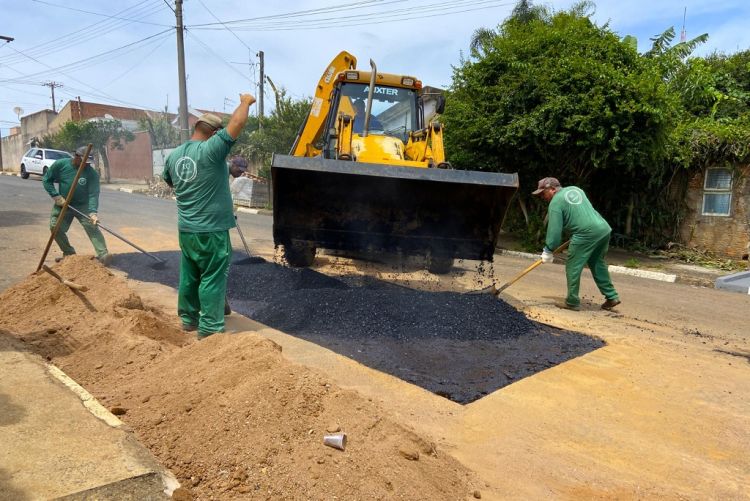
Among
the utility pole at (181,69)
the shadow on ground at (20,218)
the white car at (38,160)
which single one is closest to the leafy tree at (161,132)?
the white car at (38,160)

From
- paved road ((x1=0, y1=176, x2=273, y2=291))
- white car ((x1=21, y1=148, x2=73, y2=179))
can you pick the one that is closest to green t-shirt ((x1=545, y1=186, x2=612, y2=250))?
paved road ((x1=0, y1=176, x2=273, y2=291))

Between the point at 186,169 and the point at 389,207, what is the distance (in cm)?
257

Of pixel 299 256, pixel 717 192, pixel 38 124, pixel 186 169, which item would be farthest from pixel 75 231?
pixel 38 124

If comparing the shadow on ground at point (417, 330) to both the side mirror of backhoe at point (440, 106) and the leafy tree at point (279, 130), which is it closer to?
the side mirror of backhoe at point (440, 106)

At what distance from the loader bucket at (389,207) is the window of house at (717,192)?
8.25 meters

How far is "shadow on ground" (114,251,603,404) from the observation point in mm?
4148

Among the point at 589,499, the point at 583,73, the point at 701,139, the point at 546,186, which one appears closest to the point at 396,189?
the point at 546,186

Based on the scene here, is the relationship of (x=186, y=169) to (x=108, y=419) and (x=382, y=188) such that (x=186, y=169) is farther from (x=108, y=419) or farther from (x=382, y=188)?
(x=382, y=188)

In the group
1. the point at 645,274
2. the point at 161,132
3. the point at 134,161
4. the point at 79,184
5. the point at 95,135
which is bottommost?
the point at 645,274

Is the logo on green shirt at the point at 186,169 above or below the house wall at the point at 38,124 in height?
below

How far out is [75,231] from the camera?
9.98 meters

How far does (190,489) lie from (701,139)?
41.4 ft

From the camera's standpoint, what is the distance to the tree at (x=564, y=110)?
1009 cm

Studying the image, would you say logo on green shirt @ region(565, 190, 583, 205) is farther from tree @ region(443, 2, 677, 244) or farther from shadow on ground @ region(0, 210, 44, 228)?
shadow on ground @ region(0, 210, 44, 228)
